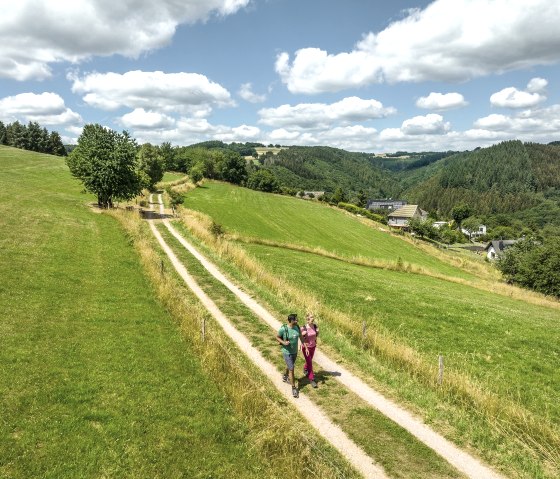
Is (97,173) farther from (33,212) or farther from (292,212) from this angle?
(292,212)

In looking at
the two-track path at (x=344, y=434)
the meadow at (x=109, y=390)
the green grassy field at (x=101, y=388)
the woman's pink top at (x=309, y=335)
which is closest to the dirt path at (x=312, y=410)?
the two-track path at (x=344, y=434)

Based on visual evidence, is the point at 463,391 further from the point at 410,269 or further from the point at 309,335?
the point at 410,269

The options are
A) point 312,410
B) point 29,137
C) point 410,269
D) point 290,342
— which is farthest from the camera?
point 29,137

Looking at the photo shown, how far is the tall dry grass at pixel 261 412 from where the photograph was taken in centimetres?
927

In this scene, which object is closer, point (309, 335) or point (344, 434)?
point (344, 434)

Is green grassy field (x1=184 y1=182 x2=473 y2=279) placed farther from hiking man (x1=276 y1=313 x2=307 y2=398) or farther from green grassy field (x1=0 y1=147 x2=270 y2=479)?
hiking man (x1=276 y1=313 x2=307 y2=398)

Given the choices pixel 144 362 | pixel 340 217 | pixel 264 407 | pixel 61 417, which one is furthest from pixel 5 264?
pixel 340 217

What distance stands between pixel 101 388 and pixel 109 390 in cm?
31

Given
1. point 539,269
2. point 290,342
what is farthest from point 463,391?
point 539,269

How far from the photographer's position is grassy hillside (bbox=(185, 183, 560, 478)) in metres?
11.1

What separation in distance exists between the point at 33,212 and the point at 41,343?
31608 millimetres

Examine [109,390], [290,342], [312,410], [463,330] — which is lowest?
[463,330]

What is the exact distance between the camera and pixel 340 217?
9656cm

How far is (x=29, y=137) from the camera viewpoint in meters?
135
